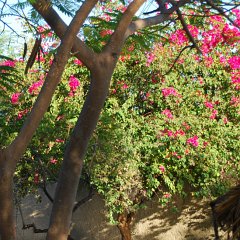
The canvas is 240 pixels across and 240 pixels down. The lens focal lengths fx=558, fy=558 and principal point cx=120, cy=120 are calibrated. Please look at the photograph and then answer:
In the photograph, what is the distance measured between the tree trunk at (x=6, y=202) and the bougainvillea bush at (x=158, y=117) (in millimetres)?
4596

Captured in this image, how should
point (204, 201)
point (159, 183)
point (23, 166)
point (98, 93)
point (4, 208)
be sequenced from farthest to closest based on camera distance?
point (204, 201), point (159, 183), point (23, 166), point (98, 93), point (4, 208)

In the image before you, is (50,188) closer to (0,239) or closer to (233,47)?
(233,47)

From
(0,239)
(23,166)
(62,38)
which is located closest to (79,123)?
(62,38)

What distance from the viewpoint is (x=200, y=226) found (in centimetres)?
1078

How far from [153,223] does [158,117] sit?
257 cm

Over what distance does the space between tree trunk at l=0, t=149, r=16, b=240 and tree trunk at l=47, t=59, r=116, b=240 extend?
A: 15.2 inches

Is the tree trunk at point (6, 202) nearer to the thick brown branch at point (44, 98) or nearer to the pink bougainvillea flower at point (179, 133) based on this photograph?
the thick brown branch at point (44, 98)

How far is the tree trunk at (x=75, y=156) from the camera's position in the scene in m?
4.19

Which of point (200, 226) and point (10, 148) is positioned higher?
point (10, 148)

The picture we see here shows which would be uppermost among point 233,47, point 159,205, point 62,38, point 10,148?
point 233,47

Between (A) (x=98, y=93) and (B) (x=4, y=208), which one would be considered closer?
(B) (x=4, y=208)

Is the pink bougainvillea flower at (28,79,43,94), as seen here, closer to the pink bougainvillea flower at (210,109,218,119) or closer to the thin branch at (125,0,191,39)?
the pink bougainvillea flower at (210,109,218,119)

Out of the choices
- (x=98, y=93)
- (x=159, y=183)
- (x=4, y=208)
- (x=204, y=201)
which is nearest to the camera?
(x=4, y=208)

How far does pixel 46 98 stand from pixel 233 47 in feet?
21.9
